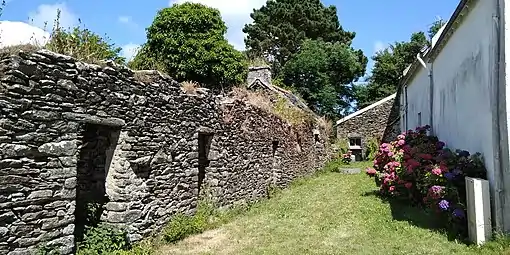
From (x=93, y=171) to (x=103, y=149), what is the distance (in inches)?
15.7

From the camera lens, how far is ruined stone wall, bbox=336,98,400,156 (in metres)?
28.4

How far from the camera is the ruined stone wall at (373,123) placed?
2844 cm

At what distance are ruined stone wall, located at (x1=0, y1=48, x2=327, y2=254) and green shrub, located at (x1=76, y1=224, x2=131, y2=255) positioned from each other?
0.54 feet

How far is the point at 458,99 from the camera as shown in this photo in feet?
31.4

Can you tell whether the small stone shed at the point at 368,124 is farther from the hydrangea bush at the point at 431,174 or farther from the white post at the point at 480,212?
the white post at the point at 480,212

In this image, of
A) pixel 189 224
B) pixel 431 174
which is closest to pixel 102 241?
pixel 189 224

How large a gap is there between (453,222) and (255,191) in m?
5.81

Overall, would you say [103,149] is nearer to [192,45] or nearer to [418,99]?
[192,45]

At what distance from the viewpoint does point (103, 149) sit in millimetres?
7512

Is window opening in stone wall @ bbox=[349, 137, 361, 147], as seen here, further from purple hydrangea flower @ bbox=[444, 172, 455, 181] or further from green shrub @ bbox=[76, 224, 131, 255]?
green shrub @ bbox=[76, 224, 131, 255]

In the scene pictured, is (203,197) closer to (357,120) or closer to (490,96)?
(490,96)

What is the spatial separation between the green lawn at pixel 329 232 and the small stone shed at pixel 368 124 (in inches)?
662

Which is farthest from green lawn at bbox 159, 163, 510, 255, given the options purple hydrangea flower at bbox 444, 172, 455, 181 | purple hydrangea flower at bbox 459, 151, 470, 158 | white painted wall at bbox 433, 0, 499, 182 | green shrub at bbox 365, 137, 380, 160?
green shrub at bbox 365, 137, 380, 160

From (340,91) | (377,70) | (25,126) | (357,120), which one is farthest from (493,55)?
(377,70)
